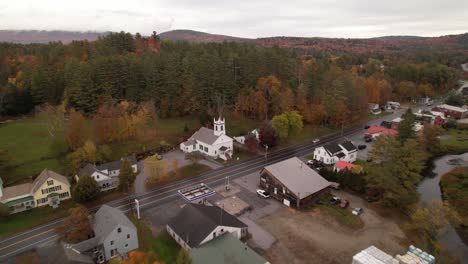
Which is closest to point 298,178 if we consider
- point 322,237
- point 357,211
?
point 357,211

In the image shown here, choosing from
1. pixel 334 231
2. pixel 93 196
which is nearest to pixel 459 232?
pixel 334 231

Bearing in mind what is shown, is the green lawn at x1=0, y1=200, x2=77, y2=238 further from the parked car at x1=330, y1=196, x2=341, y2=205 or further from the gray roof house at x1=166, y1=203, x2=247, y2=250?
the parked car at x1=330, y1=196, x2=341, y2=205

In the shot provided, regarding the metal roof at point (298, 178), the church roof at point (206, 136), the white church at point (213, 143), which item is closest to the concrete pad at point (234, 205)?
the metal roof at point (298, 178)

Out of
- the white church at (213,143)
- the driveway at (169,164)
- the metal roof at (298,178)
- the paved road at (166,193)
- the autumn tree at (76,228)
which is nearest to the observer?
the autumn tree at (76,228)

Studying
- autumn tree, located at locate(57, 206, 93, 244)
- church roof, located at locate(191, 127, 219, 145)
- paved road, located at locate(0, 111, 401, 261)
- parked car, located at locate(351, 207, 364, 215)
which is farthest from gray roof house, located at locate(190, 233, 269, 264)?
church roof, located at locate(191, 127, 219, 145)

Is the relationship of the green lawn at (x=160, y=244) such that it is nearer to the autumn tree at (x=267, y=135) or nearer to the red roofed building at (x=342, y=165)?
the red roofed building at (x=342, y=165)
